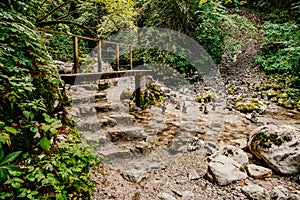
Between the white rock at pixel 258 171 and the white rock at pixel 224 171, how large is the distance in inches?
7.8

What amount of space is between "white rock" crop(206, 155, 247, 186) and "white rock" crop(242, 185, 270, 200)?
0.23 m

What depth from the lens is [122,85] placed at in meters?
8.84

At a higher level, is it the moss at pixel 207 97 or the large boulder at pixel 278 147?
the moss at pixel 207 97

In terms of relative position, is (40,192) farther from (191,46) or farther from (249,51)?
→ (249,51)

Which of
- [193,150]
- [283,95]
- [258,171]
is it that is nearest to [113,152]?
[193,150]

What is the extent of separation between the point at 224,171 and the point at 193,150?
137 centimetres

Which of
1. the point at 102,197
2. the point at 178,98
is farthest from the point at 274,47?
the point at 102,197

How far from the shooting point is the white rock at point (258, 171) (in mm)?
3336

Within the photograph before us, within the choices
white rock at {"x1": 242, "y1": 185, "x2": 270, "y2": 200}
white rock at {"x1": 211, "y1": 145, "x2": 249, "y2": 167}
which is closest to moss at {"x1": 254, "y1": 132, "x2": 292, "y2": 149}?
white rock at {"x1": 211, "y1": 145, "x2": 249, "y2": 167}

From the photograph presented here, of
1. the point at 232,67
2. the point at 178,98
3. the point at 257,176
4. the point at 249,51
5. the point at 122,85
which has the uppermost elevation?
the point at 249,51

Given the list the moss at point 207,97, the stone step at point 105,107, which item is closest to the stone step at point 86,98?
the stone step at point 105,107

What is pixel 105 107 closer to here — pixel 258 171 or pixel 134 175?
pixel 134 175

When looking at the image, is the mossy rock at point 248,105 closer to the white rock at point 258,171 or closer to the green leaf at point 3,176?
the white rock at point 258,171

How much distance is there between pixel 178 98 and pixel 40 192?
7522 mm
